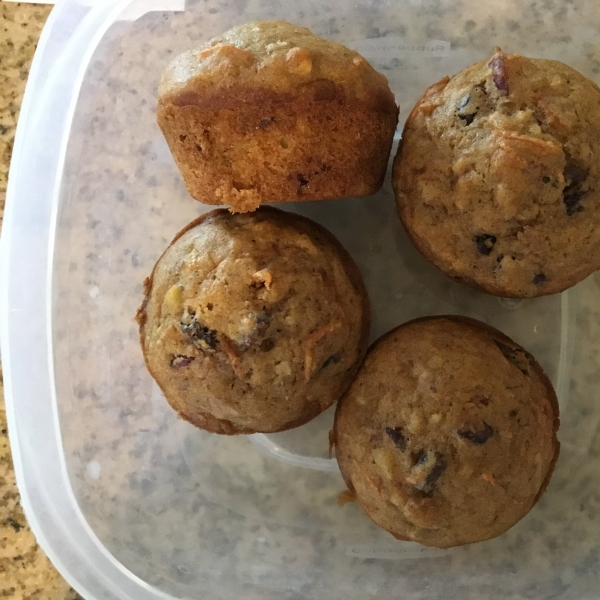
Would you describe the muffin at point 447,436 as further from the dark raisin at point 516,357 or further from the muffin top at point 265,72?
the muffin top at point 265,72

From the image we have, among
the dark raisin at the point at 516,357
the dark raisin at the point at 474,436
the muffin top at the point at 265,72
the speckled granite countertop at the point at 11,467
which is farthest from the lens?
the speckled granite countertop at the point at 11,467

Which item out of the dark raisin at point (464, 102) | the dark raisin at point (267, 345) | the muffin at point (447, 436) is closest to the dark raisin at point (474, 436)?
the muffin at point (447, 436)

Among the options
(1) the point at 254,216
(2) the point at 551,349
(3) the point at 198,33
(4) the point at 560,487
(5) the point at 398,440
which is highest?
(3) the point at 198,33

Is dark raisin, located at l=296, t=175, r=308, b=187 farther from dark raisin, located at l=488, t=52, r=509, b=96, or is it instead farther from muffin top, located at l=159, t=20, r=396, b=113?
dark raisin, located at l=488, t=52, r=509, b=96

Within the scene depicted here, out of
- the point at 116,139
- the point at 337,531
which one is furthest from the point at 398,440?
Result: the point at 116,139

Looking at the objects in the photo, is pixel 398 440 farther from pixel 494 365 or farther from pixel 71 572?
→ pixel 71 572

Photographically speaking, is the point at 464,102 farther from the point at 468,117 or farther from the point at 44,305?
the point at 44,305
